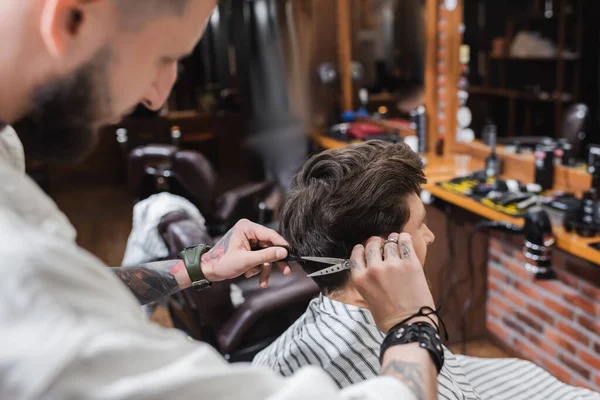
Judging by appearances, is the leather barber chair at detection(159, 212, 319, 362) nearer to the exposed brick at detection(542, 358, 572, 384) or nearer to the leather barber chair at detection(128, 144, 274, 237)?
the leather barber chair at detection(128, 144, 274, 237)

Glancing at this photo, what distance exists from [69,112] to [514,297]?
2.81 m

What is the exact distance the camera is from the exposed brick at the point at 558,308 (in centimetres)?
268

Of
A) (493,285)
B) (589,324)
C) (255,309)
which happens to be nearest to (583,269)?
(589,324)

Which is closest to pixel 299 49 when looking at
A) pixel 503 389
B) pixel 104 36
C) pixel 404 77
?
pixel 404 77

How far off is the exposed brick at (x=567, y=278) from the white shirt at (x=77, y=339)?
7.52 ft

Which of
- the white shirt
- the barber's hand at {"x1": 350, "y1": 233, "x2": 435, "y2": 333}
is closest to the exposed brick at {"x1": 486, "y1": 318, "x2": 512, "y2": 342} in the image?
the barber's hand at {"x1": 350, "y1": 233, "x2": 435, "y2": 333}

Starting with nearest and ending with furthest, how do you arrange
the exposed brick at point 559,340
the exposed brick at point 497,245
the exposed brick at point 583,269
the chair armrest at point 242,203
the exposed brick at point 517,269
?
the exposed brick at point 583,269 → the exposed brick at point 559,340 → the exposed brick at point 517,269 → the exposed brick at point 497,245 → the chair armrest at point 242,203

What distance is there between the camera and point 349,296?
53.2 inches

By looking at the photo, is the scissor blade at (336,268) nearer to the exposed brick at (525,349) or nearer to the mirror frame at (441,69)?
the exposed brick at (525,349)

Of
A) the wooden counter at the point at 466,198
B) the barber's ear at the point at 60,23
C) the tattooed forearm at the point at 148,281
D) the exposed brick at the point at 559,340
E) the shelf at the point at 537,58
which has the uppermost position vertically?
the barber's ear at the point at 60,23

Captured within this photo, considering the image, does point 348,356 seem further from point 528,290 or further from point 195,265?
point 528,290

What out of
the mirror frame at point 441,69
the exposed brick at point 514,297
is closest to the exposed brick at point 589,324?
the exposed brick at point 514,297

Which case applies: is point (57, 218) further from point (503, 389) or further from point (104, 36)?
point (503, 389)

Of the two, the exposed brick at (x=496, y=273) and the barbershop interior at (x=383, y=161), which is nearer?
the barbershop interior at (x=383, y=161)
